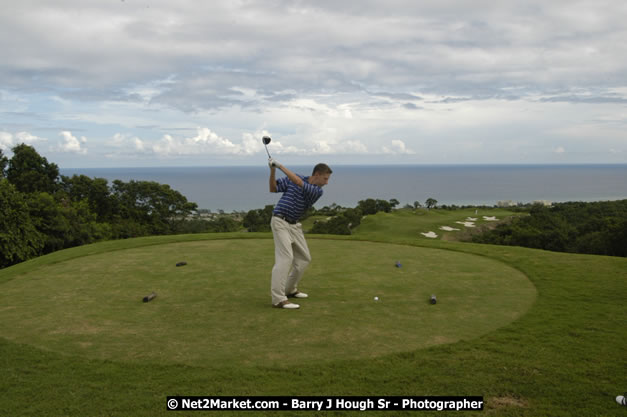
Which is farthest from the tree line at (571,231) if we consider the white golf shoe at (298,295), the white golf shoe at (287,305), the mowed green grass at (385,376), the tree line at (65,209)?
the tree line at (65,209)

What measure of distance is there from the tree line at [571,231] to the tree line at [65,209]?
87.8ft

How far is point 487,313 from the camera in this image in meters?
6.51

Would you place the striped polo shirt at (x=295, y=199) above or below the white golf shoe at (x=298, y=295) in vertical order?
above

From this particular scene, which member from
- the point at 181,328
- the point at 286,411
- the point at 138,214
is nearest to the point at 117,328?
the point at 181,328

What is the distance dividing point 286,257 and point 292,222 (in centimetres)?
70

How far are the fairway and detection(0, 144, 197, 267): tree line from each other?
43.2ft

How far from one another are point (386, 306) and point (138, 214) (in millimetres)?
38742

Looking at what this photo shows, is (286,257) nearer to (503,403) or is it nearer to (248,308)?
(248,308)

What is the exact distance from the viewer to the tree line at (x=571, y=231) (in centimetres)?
1975

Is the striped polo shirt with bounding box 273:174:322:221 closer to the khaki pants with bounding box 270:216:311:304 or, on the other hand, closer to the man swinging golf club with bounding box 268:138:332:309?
the man swinging golf club with bounding box 268:138:332:309

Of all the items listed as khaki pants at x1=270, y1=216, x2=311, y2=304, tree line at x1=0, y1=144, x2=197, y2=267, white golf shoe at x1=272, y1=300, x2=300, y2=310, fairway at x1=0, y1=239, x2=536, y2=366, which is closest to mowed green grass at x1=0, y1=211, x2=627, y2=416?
fairway at x1=0, y1=239, x2=536, y2=366

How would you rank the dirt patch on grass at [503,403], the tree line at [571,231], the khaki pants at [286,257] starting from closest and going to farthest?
the dirt patch on grass at [503,403]
the khaki pants at [286,257]
the tree line at [571,231]

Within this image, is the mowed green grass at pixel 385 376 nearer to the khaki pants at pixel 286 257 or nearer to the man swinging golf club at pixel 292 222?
the khaki pants at pixel 286 257

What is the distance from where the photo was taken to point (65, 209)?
28.2m
